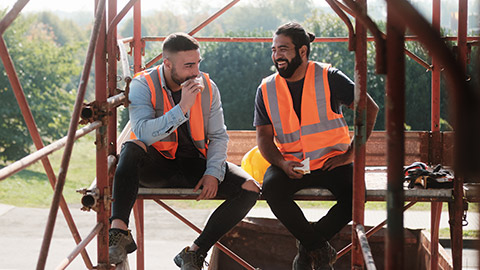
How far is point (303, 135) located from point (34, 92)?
12.9 m

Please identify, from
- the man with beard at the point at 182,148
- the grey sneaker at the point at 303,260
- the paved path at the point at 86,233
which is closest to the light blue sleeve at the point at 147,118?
the man with beard at the point at 182,148

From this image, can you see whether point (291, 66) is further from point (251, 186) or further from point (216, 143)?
point (251, 186)

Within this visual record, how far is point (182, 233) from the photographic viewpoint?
880cm

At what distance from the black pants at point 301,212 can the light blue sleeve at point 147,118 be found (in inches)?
25.4

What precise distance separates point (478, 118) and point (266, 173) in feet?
9.32

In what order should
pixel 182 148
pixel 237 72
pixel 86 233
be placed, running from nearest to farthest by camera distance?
pixel 182 148, pixel 86 233, pixel 237 72

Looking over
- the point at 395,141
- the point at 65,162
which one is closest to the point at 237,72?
the point at 65,162

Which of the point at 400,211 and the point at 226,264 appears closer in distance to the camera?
the point at 400,211

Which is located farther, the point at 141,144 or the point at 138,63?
the point at 138,63

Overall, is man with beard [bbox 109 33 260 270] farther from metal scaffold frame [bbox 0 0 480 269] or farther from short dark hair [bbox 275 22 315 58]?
short dark hair [bbox 275 22 315 58]

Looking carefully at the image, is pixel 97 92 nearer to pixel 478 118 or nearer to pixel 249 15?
pixel 478 118

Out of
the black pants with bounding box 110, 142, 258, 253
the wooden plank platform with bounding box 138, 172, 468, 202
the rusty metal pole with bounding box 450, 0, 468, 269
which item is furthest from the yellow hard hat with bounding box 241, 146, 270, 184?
the rusty metal pole with bounding box 450, 0, 468, 269

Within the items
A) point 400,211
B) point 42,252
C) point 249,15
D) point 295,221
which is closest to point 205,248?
point 295,221

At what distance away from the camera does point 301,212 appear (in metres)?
3.65
